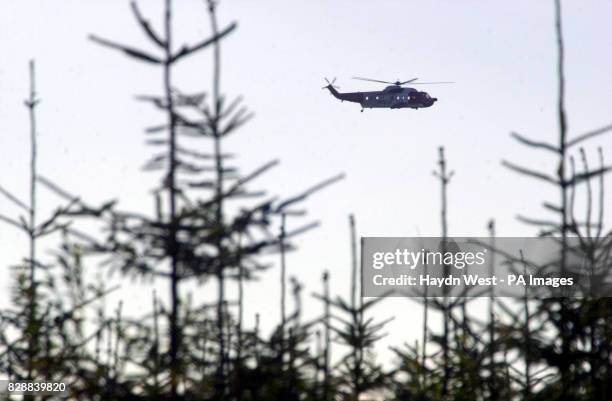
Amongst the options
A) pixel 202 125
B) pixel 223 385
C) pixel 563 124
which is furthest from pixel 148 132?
pixel 563 124

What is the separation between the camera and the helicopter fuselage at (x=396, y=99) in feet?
185

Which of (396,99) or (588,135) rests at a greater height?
(396,99)

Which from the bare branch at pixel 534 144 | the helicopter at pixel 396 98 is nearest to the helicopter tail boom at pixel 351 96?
the helicopter at pixel 396 98

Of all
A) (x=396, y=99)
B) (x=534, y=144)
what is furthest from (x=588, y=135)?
(x=396, y=99)

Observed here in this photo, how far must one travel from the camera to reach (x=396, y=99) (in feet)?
188

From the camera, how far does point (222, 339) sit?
30.1 ft

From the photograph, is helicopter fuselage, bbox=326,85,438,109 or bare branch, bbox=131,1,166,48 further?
helicopter fuselage, bbox=326,85,438,109

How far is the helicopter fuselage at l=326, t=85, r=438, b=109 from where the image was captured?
56.5 meters

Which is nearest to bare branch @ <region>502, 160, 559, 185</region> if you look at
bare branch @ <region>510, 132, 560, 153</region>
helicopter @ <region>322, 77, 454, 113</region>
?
bare branch @ <region>510, 132, 560, 153</region>

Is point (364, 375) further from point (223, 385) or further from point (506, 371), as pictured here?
point (223, 385)

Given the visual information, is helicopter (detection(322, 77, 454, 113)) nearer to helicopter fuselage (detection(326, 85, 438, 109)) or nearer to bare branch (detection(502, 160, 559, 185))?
helicopter fuselage (detection(326, 85, 438, 109))

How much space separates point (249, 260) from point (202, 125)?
138cm

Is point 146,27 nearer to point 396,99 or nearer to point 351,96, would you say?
point 396,99

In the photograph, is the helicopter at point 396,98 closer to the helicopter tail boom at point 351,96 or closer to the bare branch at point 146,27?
the helicopter tail boom at point 351,96
